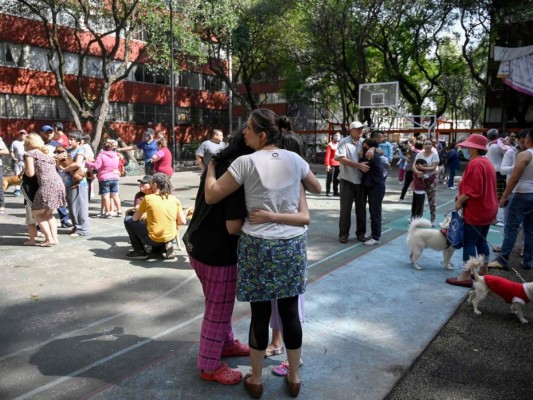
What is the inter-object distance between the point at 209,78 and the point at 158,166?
95.3ft

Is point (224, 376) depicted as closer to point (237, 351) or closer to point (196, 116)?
point (237, 351)

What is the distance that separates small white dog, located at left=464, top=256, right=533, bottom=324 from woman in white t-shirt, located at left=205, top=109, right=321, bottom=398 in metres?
2.35

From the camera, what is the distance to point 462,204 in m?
4.93

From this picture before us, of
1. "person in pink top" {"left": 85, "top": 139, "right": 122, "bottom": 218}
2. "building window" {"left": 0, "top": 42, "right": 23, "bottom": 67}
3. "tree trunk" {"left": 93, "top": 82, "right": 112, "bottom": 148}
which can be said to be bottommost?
"person in pink top" {"left": 85, "top": 139, "right": 122, "bottom": 218}

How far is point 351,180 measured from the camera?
7012 millimetres

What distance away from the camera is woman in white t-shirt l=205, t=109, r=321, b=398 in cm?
257

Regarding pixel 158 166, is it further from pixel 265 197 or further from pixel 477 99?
pixel 477 99

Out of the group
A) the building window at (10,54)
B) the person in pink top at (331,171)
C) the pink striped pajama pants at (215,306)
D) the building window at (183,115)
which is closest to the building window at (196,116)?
the building window at (183,115)

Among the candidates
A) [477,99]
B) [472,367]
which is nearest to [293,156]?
[472,367]

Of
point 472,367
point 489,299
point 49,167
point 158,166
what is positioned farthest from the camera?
point 158,166

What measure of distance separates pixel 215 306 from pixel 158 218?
122 inches

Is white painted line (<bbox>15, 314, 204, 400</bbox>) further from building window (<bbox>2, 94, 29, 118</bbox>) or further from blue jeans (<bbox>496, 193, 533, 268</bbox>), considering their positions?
building window (<bbox>2, 94, 29, 118</bbox>)

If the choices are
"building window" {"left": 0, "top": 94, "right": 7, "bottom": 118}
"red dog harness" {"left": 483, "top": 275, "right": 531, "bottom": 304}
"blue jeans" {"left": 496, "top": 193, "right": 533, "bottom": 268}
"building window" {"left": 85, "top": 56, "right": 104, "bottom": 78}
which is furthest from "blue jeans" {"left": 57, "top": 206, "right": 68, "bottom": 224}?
"building window" {"left": 85, "top": 56, "right": 104, "bottom": 78}

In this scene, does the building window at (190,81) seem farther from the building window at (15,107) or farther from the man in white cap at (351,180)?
the man in white cap at (351,180)
